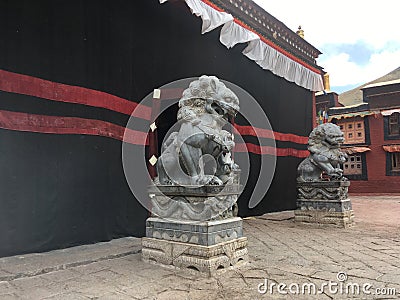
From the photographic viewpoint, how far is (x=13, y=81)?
338cm

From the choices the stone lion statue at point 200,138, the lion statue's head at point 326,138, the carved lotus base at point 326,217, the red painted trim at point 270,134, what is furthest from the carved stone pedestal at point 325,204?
the stone lion statue at point 200,138

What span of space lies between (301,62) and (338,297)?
6.91 m

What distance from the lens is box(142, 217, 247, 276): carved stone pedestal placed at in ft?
8.50

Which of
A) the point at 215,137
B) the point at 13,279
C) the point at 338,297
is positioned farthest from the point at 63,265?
the point at 338,297

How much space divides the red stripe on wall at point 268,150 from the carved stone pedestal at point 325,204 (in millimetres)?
1393

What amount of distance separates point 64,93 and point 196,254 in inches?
92.5

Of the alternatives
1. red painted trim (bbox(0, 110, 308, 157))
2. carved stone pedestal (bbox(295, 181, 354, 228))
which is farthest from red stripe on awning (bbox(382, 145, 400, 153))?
red painted trim (bbox(0, 110, 308, 157))

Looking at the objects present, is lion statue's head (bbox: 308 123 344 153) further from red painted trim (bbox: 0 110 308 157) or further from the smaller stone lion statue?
red painted trim (bbox: 0 110 308 157)

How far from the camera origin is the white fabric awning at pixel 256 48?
182 inches

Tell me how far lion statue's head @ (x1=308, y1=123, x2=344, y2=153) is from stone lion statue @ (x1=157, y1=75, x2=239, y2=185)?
2728 mm

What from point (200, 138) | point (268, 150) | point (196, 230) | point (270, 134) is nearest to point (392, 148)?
point (270, 134)

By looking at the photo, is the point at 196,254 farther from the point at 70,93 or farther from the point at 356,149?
the point at 356,149

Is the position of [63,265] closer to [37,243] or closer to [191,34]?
[37,243]

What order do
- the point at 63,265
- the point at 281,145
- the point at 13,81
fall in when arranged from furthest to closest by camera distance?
the point at 281,145 → the point at 13,81 → the point at 63,265
